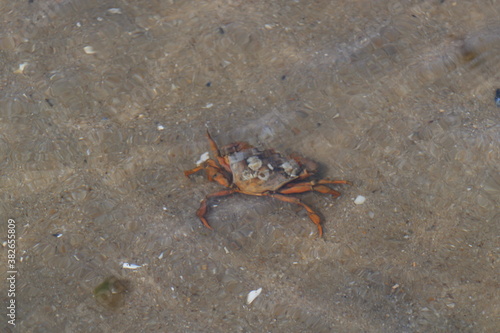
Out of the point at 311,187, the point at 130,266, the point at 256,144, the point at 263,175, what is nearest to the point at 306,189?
the point at 311,187

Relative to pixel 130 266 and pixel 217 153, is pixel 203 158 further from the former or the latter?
pixel 130 266

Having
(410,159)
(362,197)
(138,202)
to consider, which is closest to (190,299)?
(138,202)

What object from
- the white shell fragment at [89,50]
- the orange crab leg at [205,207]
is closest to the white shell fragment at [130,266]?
the orange crab leg at [205,207]

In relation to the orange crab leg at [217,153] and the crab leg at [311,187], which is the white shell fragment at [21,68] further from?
the crab leg at [311,187]

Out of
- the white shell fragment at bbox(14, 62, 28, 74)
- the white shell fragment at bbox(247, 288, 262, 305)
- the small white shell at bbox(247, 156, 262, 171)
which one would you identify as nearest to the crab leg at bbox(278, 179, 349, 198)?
the small white shell at bbox(247, 156, 262, 171)

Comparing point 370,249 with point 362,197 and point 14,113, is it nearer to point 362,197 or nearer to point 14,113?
point 362,197

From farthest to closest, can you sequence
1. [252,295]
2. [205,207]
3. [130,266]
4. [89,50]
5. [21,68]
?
1. [89,50]
2. [21,68]
3. [205,207]
4. [130,266]
5. [252,295]

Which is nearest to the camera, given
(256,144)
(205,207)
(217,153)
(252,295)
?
(252,295)

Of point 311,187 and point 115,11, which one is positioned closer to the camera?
point 311,187
